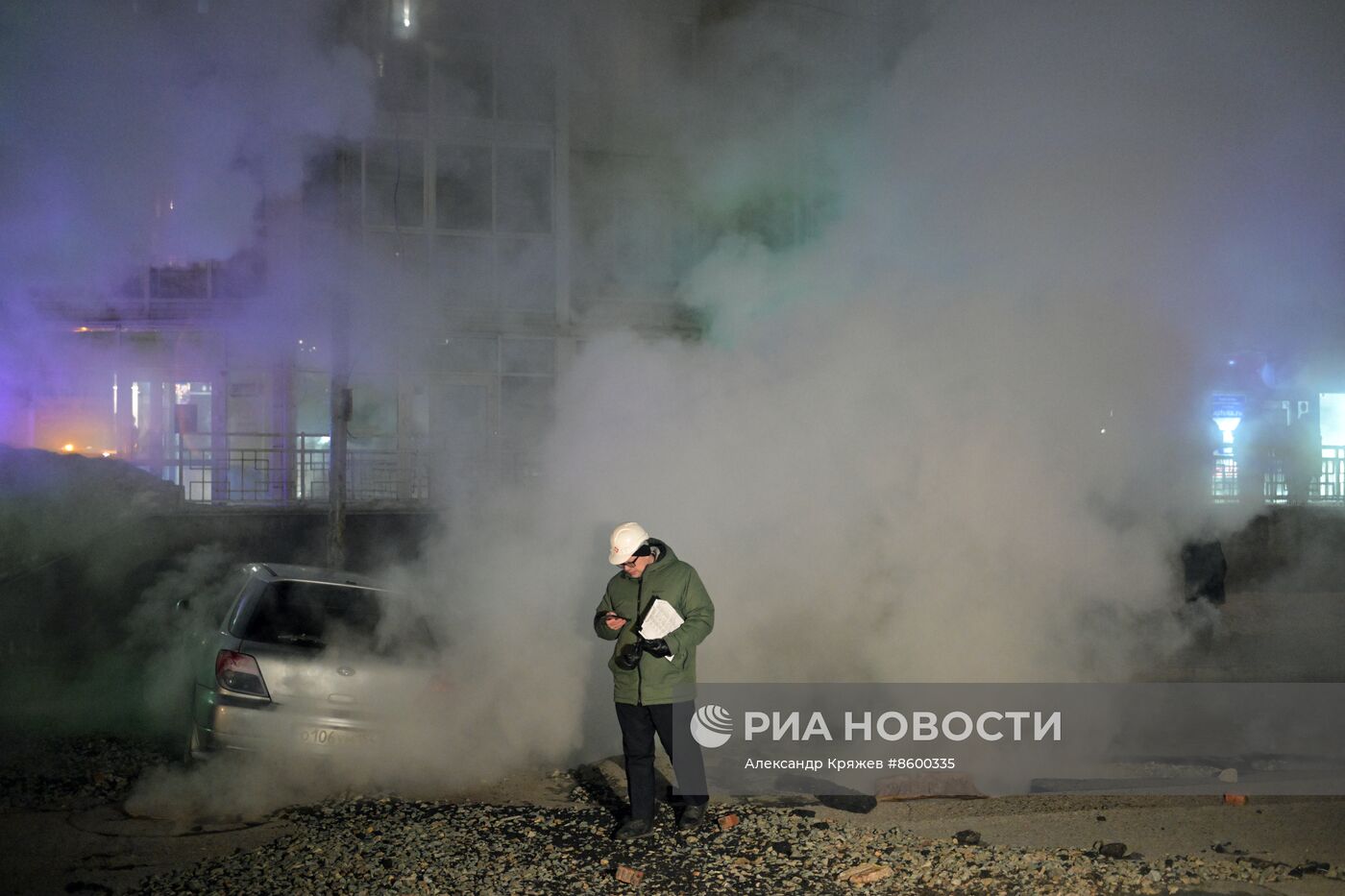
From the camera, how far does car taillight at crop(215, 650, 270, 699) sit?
19.0 ft

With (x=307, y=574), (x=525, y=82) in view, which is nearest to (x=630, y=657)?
(x=307, y=574)

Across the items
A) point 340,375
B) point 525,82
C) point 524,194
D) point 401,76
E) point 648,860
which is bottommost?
point 648,860

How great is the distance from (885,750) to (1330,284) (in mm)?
6050

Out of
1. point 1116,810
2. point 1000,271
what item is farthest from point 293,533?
point 1116,810

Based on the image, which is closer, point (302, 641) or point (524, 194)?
point (302, 641)

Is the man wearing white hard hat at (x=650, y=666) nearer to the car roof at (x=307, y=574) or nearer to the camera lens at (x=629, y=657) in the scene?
the camera lens at (x=629, y=657)

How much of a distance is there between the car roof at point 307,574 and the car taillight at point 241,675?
0.69 m

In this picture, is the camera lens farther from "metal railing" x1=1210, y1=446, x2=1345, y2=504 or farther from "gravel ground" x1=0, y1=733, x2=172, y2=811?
"metal railing" x1=1210, y1=446, x2=1345, y2=504

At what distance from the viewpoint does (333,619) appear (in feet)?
20.9

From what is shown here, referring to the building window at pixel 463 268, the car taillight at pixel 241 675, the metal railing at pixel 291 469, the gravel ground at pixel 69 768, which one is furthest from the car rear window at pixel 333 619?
→ the building window at pixel 463 268

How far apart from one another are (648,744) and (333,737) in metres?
1.97

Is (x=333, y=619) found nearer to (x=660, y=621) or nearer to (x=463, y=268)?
(x=660, y=621)

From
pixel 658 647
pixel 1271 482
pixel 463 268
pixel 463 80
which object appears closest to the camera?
pixel 658 647

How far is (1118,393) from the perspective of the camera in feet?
25.8
